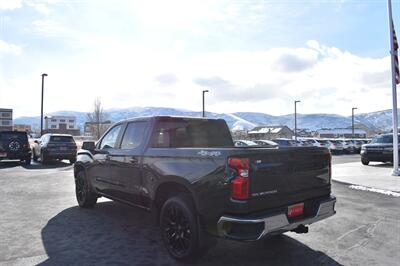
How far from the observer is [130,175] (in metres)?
6.04

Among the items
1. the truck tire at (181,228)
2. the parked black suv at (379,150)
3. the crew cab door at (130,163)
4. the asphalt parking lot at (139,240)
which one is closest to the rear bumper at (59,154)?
the asphalt parking lot at (139,240)

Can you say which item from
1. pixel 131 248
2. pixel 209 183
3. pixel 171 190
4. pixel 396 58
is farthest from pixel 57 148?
pixel 209 183

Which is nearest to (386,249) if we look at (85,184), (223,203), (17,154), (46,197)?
(223,203)

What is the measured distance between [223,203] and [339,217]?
4.11 m

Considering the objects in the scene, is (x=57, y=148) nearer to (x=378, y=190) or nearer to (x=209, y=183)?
(x=378, y=190)

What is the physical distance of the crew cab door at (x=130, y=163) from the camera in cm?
586

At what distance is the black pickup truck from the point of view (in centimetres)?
421

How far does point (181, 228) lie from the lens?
4895 millimetres

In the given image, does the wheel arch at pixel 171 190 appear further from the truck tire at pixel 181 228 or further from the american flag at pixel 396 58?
the american flag at pixel 396 58

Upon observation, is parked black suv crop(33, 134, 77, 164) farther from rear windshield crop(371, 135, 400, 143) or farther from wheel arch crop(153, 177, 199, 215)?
rear windshield crop(371, 135, 400, 143)

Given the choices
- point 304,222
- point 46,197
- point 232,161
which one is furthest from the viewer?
point 46,197

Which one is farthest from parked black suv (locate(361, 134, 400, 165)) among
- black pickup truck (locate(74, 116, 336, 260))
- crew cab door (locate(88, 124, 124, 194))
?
crew cab door (locate(88, 124, 124, 194))

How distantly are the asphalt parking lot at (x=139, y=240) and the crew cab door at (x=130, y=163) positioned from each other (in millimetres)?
668

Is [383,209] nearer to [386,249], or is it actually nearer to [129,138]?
[386,249]
